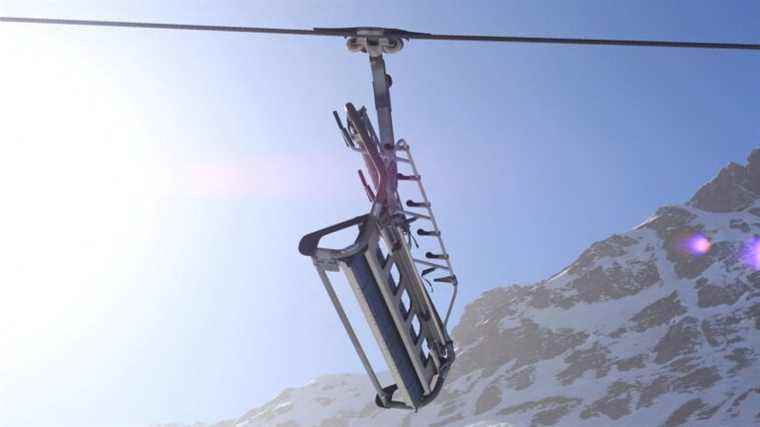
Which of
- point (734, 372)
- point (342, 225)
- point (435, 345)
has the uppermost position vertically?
point (342, 225)

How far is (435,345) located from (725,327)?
685ft

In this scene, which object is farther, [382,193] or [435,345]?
[435,345]

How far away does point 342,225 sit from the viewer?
323 inches

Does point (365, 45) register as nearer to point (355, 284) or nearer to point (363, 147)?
point (363, 147)

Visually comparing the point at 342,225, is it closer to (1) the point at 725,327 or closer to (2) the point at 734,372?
(2) the point at 734,372

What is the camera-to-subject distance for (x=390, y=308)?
8.64m

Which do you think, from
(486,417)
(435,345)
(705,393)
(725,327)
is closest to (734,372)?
(705,393)

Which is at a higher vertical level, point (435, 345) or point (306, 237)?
point (306, 237)

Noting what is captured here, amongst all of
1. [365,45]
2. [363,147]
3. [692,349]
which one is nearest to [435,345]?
[363,147]

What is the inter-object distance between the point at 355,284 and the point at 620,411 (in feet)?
560

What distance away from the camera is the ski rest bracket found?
7984 millimetres

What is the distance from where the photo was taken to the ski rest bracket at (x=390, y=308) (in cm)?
798

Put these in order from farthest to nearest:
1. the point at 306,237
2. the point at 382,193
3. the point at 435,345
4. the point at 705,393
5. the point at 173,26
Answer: the point at 705,393 < the point at 435,345 < the point at 382,193 < the point at 306,237 < the point at 173,26

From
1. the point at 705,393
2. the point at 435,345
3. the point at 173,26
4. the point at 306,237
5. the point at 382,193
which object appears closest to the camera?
the point at 173,26
